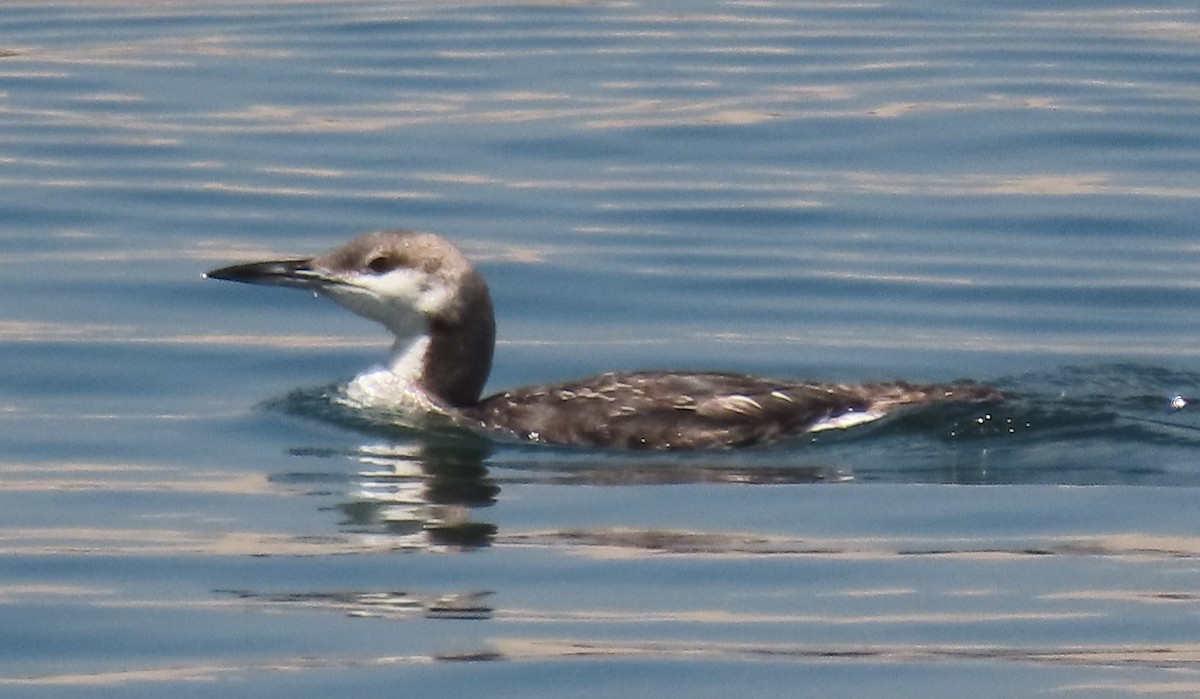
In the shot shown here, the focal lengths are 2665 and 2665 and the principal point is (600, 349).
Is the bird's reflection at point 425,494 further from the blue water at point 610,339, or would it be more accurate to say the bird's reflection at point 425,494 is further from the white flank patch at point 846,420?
the white flank patch at point 846,420

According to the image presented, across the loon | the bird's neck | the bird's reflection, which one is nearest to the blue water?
the bird's reflection

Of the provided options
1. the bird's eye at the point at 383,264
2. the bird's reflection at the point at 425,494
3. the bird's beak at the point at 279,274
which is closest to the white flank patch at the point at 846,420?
the bird's reflection at the point at 425,494

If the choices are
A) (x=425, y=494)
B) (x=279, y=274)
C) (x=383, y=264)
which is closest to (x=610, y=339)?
(x=383, y=264)

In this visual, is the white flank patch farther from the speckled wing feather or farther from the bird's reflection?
the bird's reflection

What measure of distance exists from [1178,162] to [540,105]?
4.81 metres

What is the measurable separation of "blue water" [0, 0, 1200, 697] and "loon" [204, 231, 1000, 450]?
5.8 inches

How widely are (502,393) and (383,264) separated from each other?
2.52 ft

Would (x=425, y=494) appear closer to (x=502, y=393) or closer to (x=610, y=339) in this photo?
(x=502, y=393)

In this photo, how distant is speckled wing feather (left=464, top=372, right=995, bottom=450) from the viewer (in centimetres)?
1109

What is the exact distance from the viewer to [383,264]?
11.6 m

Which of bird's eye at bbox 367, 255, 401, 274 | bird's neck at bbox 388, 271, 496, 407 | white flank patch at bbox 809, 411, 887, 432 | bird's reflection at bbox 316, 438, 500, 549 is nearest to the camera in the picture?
bird's reflection at bbox 316, 438, 500, 549

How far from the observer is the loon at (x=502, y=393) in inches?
437

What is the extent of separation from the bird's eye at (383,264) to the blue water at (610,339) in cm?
66

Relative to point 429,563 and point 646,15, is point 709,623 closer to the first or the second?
point 429,563
